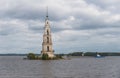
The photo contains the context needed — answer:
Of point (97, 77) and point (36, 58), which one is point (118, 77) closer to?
point (97, 77)

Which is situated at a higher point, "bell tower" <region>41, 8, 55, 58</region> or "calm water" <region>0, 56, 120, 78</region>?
"bell tower" <region>41, 8, 55, 58</region>

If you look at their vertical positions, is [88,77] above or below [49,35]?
below

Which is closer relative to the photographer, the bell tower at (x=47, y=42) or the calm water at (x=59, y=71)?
the calm water at (x=59, y=71)

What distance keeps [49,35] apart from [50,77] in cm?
8753

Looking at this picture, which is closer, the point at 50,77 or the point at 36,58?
the point at 50,77

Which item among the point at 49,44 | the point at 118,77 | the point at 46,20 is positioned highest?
the point at 46,20

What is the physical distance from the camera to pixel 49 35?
150 m

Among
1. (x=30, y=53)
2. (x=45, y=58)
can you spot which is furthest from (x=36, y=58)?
(x=45, y=58)

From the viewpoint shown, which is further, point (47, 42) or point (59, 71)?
point (47, 42)

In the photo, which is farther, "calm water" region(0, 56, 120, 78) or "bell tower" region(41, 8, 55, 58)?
"bell tower" region(41, 8, 55, 58)

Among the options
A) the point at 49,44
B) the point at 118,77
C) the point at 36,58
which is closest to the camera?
the point at 118,77

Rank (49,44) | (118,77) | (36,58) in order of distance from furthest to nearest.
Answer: (36,58)
(49,44)
(118,77)

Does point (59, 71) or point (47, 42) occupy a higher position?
point (47, 42)

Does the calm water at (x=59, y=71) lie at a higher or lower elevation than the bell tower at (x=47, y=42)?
lower
